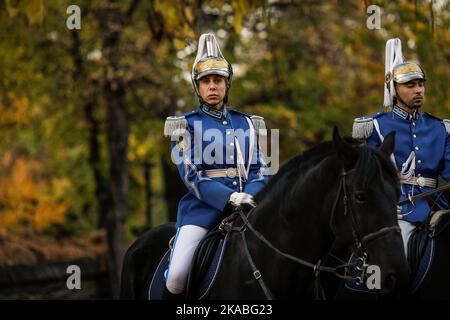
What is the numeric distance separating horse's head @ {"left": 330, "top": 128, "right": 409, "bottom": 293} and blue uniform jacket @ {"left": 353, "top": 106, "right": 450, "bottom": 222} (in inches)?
75.4

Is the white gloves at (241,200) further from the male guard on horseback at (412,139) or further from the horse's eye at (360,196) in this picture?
the male guard on horseback at (412,139)

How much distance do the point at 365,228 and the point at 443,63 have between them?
1163 cm

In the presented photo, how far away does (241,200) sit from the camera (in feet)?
22.8

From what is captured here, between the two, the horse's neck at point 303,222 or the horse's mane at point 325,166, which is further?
the horse's neck at point 303,222

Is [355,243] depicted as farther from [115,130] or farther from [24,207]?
[24,207]

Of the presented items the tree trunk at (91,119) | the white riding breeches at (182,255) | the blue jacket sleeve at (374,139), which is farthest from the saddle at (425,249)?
the tree trunk at (91,119)

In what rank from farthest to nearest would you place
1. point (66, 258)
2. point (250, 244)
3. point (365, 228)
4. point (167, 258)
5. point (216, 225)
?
point (66, 258) → point (167, 258) → point (216, 225) → point (250, 244) → point (365, 228)

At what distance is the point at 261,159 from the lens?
7.55 metres

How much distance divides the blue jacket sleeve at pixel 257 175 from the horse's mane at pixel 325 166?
1.49 ft

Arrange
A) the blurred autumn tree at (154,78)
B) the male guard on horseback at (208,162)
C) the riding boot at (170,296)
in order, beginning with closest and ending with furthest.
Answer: the male guard on horseback at (208,162), the riding boot at (170,296), the blurred autumn tree at (154,78)

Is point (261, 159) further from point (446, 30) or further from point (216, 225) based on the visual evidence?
point (446, 30)

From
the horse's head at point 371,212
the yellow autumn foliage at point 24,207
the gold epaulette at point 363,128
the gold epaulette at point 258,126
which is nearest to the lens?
the horse's head at point 371,212

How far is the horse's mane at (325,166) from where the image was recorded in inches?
236
